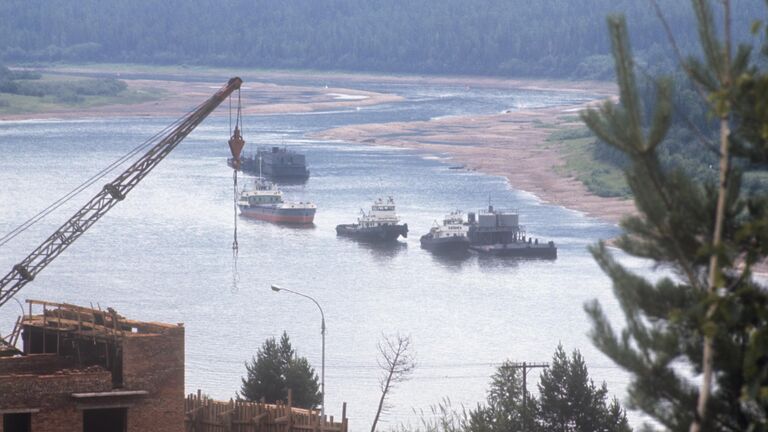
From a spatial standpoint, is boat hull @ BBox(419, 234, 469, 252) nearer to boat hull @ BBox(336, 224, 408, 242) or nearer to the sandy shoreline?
boat hull @ BBox(336, 224, 408, 242)

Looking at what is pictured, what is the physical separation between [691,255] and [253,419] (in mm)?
17068

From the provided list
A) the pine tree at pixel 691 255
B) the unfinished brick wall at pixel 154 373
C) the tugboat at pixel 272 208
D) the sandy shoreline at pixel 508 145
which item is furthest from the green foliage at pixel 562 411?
the tugboat at pixel 272 208

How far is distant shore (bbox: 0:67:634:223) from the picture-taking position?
330 ft

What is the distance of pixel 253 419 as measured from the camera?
97.0 ft

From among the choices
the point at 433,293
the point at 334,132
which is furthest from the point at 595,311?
the point at 334,132

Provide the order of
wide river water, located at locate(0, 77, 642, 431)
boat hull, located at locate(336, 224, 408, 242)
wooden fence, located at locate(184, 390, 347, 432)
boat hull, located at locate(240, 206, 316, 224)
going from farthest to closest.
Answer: boat hull, located at locate(240, 206, 316, 224), boat hull, located at locate(336, 224, 408, 242), wide river water, located at locate(0, 77, 642, 431), wooden fence, located at locate(184, 390, 347, 432)

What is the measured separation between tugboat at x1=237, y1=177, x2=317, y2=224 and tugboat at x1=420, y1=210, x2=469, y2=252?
10.3m

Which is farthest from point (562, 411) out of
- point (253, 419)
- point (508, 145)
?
point (508, 145)

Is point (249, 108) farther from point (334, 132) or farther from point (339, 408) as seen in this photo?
point (339, 408)

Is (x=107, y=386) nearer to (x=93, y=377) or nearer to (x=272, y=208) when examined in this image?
(x=93, y=377)

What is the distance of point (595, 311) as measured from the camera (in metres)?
14.3

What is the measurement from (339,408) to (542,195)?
58425mm

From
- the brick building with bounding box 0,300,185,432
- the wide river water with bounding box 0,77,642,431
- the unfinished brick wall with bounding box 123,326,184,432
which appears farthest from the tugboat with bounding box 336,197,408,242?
the unfinished brick wall with bounding box 123,326,184,432

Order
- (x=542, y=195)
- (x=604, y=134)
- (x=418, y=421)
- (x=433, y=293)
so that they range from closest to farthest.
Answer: (x=604, y=134) → (x=418, y=421) → (x=433, y=293) → (x=542, y=195)
